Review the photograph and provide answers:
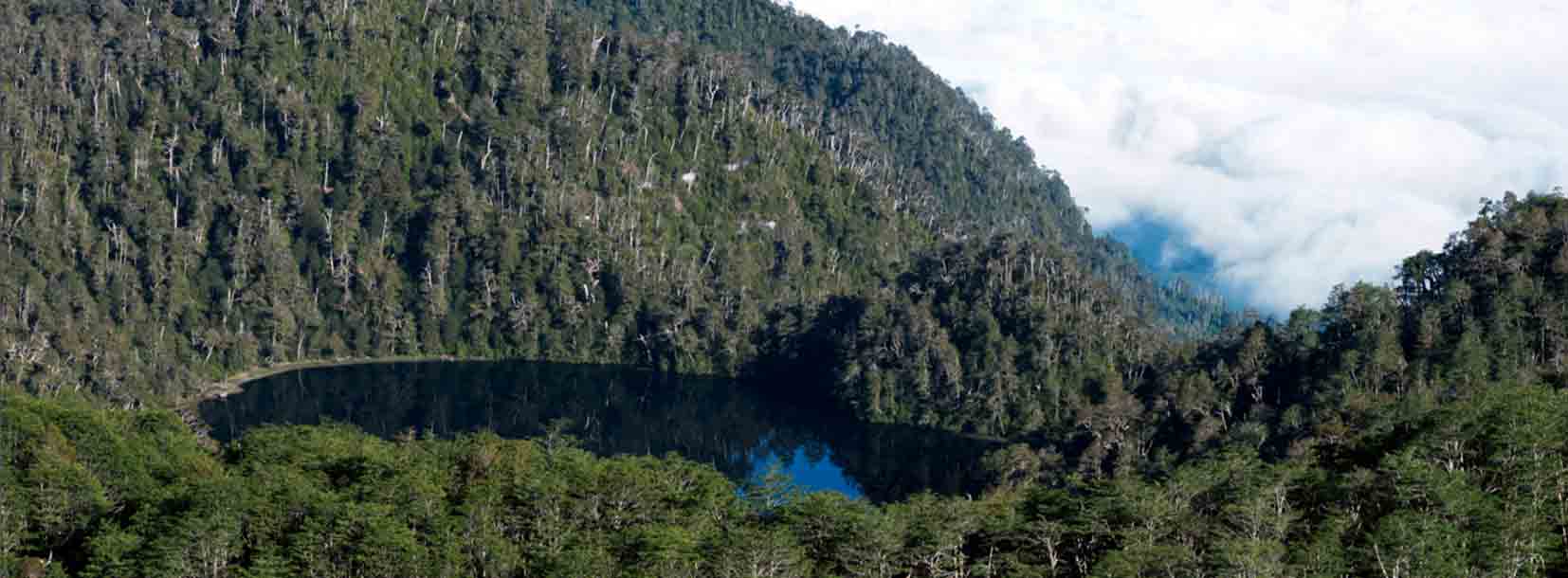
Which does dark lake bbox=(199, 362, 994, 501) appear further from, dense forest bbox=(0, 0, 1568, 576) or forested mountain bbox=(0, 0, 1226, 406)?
forested mountain bbox=(0, 0, 1226, 406)

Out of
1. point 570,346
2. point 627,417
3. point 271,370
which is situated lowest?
point 271,370

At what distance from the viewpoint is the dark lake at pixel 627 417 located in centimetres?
12619

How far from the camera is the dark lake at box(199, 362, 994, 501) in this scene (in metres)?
126

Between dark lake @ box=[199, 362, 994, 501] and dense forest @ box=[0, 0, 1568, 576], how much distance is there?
6.48m

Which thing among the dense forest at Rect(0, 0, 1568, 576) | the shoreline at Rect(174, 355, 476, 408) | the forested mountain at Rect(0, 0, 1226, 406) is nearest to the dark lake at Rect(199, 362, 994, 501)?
the shoreline at Rect(174, 355, 476, 408)

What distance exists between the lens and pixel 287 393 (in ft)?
469

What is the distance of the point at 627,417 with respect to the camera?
14138 cm

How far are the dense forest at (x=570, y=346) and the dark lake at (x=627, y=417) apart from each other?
255 inches

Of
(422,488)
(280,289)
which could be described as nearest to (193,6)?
(280,289)

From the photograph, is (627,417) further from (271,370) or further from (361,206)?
(361,206)

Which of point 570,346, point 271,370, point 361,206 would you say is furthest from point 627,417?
point 361,206

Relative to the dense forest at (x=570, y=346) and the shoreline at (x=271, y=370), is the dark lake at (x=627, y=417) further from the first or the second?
the dense forest at (x=570, y=346)

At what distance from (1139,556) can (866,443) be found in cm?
8174

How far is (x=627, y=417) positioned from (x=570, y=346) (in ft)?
102
